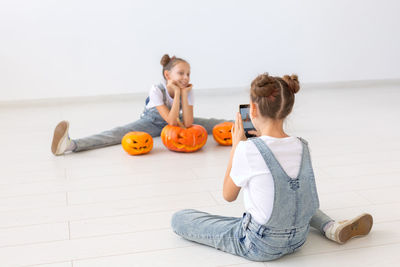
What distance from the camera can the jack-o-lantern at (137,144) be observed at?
297 cm

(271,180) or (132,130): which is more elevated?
(271,180)

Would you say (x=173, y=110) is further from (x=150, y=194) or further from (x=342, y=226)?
(x=342, y=226)

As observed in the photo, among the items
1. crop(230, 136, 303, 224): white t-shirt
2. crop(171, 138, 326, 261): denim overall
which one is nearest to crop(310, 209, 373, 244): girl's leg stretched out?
crop(171, 138, 326, 261): denim overall

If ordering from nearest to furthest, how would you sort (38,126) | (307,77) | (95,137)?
(95,137), (38,126), (307,77)

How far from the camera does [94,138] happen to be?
316 cm

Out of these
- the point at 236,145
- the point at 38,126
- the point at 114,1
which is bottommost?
the point at 38,126

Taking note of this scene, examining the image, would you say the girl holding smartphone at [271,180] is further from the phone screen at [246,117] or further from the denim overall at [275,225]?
the phone screen at [246,117]

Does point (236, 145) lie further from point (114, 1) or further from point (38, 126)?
point (114, 1)

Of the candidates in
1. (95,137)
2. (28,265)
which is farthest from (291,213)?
(95,137)

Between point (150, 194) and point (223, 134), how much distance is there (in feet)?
A: 2.96

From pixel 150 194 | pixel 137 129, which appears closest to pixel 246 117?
pixel 150 194

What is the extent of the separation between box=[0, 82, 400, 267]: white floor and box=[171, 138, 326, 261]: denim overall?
0.15 ft

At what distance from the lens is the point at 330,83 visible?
17.5 feet

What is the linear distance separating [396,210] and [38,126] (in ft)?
8.58
